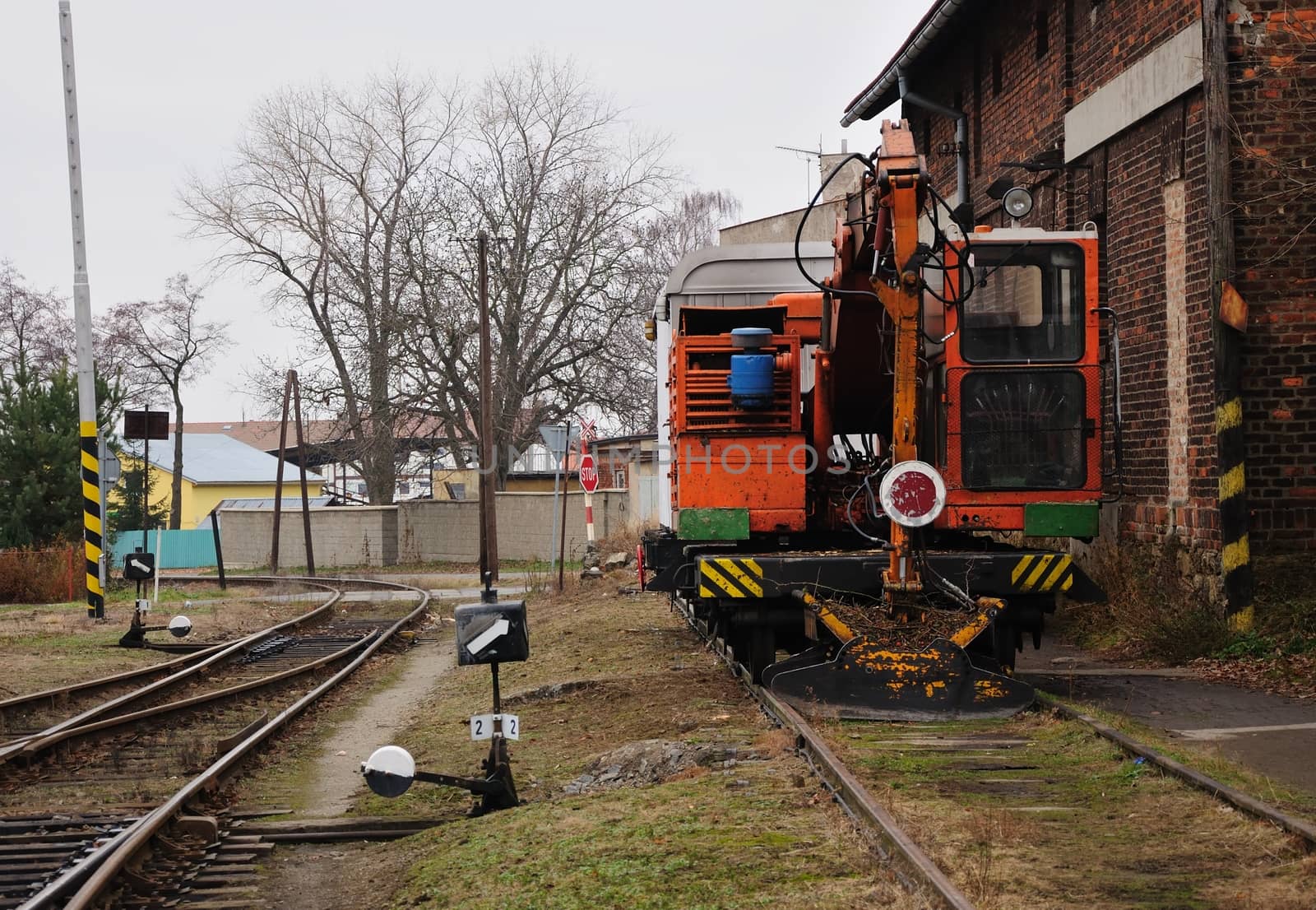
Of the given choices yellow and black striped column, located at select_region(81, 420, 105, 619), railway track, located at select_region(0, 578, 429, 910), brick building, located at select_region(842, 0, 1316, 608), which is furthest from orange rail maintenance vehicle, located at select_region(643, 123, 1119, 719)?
yellow and black striped column, located at select_region(81, 420, 105, 619)

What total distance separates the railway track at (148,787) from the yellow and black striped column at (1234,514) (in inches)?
306

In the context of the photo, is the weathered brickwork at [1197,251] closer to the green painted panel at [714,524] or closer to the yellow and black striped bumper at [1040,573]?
the yellow and black striped bumper at [1040,573]

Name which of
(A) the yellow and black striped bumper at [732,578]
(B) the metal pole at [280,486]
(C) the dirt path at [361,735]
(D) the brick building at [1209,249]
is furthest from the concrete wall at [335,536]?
(A) the yellow and black striped bumper at [732,578]

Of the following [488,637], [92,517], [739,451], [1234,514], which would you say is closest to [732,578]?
[739,451]

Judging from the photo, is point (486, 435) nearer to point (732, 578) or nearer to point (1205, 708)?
point (732, 578)

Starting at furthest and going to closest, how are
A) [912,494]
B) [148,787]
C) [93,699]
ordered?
[93,699]
[912,494]
[148,787]

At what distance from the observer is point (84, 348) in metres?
21.0

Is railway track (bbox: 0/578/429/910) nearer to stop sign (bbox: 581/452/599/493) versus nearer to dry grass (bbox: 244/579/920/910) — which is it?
dry grass (bbox: 244/579/920/910)

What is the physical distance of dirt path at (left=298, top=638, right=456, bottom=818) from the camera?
9016 mm

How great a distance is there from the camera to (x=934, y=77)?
75.4 ft

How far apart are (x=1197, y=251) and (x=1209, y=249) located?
1.83ft

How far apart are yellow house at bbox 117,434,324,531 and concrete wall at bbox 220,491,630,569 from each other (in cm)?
2677

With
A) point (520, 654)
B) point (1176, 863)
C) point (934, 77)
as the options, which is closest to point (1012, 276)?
point (520, 654)

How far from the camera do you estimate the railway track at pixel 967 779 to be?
5.52 metres
